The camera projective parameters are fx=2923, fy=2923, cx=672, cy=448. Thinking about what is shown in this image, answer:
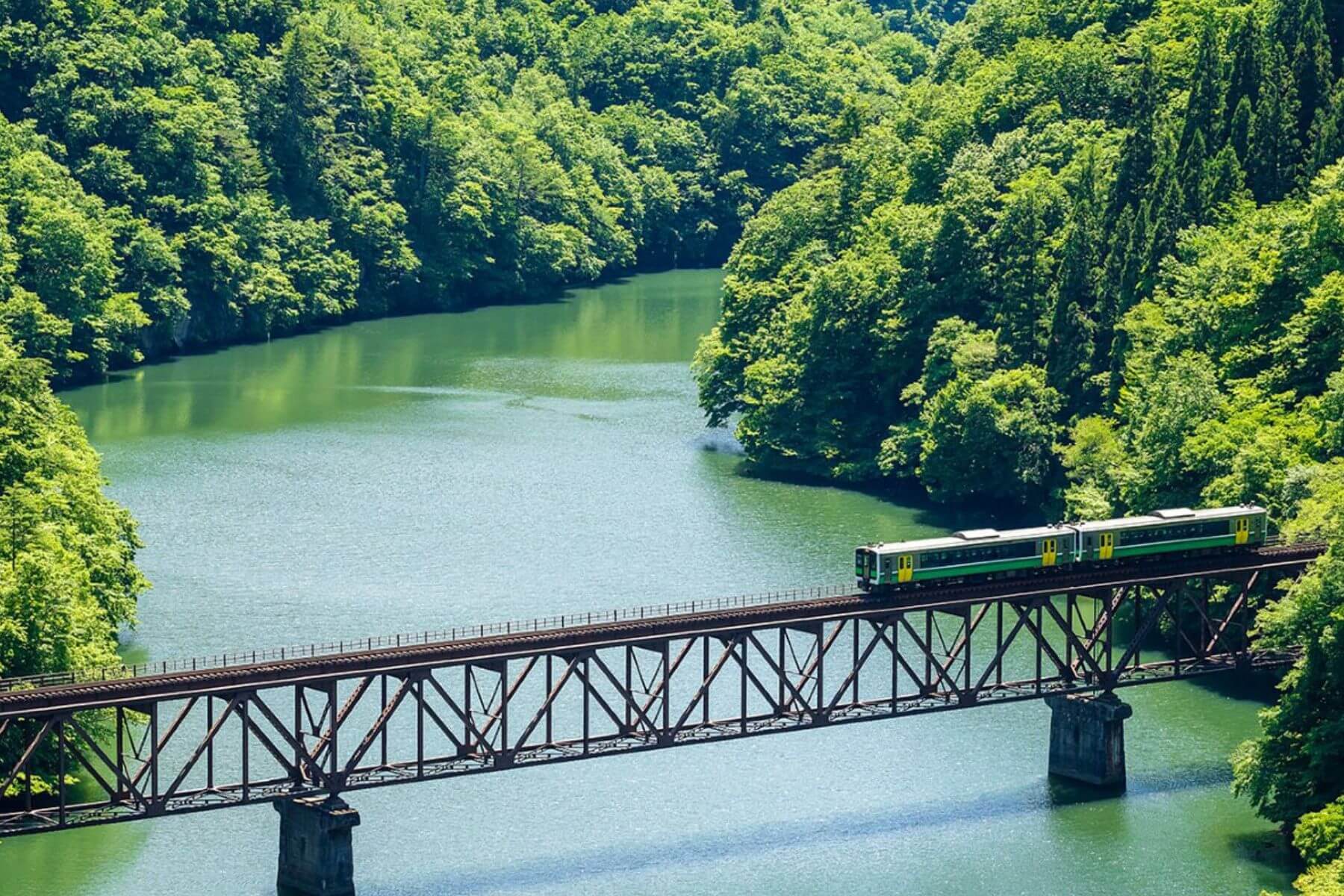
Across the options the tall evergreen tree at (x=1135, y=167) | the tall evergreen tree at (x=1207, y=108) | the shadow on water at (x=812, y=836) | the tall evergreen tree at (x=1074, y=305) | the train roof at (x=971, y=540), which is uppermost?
the tall evergreen tree at (x=1207, y=108)

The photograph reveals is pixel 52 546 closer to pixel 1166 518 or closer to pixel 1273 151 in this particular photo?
pixel 1166 518

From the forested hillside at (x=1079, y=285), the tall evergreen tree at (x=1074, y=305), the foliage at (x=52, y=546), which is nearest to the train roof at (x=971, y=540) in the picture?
the forested hillside at (x=1079, y=285)

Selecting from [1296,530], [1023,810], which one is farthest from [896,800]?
[1296,530]

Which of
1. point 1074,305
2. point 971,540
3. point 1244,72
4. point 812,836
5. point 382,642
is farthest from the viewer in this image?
point 1074,305

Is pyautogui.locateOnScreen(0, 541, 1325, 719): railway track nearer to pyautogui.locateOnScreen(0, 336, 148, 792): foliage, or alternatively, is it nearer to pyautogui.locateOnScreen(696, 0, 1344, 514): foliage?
pyautogui.locateOnScreen(0, 336, 148, 792): foliage

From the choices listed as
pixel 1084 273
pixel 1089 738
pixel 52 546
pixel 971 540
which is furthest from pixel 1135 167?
pixel 52 546

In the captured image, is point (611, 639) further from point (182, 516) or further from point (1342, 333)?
point (182, 516)

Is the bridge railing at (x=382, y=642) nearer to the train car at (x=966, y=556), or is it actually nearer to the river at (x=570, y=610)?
the river at (x=570, y=610)
